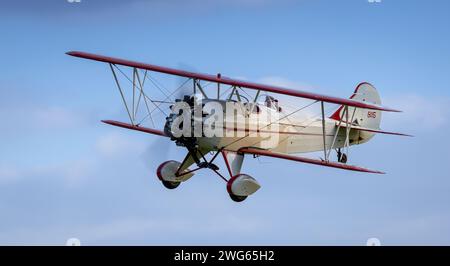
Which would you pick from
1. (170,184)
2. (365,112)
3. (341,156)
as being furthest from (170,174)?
(365,112)

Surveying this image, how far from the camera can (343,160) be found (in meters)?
19.5

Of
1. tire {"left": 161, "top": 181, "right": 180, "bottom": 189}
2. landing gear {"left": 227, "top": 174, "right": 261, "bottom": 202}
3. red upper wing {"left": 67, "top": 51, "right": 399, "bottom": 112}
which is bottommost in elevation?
landing gear {"left": 227, "top": 174, "right": 261, "bottom": 202}

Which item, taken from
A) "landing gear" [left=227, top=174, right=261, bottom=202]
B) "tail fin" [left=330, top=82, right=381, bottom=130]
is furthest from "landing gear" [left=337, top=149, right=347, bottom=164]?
"landing gear" [left=227, top=174, right=261, bottom=202]

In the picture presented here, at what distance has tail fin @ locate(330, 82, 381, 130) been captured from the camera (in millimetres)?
20109

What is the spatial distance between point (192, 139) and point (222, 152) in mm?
660

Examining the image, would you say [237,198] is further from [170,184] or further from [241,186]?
[170,184]

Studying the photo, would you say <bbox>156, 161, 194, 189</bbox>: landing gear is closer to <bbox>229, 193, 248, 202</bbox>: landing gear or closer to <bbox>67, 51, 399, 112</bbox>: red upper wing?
<bbox>229, 193, 248, 202</bbox>: landing gear

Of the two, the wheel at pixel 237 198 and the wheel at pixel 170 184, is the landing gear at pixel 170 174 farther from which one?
the wheel at pixel 237 198

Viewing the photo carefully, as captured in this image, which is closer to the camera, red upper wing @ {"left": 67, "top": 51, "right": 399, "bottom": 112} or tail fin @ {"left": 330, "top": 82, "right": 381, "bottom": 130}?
red upper wing @ {"left": 67, "top": 51, "right": 399, "bottom": 112}

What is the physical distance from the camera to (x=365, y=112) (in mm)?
20219

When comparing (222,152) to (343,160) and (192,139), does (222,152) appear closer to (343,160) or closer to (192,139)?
(192,139)

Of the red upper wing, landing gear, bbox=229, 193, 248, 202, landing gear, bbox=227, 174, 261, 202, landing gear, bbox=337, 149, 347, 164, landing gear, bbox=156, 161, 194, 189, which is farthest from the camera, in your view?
landing gear, bbox=337, 149, 347, 164

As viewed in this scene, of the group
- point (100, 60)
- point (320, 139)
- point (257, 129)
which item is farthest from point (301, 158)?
point (100, 60)

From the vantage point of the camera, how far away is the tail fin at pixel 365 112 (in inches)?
792
